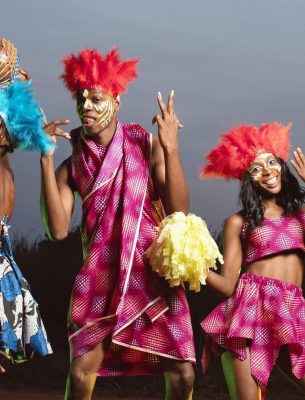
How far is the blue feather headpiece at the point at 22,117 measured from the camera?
4.79 m

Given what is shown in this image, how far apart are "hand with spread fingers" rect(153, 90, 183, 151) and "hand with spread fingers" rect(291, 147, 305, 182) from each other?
Answer: 1.00 metres

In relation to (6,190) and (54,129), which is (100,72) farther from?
(6,190)

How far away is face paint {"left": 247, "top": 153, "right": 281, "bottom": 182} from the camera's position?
5.75 meters

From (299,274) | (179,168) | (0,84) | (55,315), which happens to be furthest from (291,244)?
(55,315)

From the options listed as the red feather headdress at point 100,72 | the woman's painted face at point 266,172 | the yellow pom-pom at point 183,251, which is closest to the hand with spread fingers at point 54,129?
the red feather headdress at point 100,72

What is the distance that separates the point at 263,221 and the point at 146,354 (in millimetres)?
1098

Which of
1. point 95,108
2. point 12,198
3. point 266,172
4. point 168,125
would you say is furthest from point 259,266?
point 12,198

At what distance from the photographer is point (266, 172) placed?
18.8 ft

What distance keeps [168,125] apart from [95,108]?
21.1 inches

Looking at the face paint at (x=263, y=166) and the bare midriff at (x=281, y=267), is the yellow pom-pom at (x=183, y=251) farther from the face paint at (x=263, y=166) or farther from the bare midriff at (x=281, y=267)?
the face paint at (x=263, y=166)

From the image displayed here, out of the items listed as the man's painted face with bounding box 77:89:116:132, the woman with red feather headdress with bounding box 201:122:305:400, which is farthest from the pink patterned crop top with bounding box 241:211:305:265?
the man's painted face with bounding box 77:89:116:132

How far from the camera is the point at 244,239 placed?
18.7 ft

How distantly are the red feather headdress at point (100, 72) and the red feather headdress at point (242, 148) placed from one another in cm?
82

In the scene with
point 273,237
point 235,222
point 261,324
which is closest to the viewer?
point 261,324
